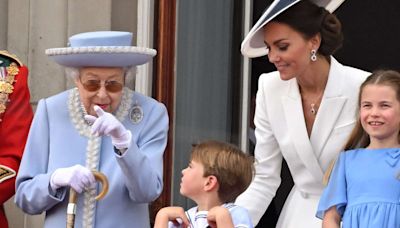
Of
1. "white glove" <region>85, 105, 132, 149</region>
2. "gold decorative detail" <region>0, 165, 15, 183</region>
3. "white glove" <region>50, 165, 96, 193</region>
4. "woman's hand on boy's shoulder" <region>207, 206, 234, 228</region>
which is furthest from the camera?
"gold decorative detail" <region>0, 165, 15, 183</region>

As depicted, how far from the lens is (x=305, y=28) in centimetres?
529

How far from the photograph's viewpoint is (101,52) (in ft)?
17.5

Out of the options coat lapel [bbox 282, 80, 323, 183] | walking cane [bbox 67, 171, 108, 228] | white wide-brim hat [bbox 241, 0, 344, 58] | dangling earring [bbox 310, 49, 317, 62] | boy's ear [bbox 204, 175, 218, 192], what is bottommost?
walking cane [bbox 67, 171, 108, 228]

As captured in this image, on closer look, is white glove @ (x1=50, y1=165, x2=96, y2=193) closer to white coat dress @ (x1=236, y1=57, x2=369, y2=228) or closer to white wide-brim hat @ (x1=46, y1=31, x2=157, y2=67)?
white wide-brim hat @ (x1=46, y1=31, x2=157, y2=67)

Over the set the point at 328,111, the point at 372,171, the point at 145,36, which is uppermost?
the point at 145,36

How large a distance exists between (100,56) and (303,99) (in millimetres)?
868

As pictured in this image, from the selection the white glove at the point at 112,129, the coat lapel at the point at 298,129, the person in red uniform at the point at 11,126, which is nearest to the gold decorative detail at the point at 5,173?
the person in red uniform at the point at 11,126

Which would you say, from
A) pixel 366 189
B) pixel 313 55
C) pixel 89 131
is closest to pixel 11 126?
pixel 89 131

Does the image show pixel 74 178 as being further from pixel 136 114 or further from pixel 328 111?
pixel 328 111

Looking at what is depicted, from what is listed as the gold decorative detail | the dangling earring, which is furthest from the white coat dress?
the gold decorative detail

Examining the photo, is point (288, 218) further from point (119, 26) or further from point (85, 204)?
point (119, 26)

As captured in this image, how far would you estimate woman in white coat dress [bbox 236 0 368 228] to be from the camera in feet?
17.3

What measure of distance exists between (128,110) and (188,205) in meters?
1.62

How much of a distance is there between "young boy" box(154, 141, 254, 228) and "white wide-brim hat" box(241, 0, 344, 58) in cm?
62
